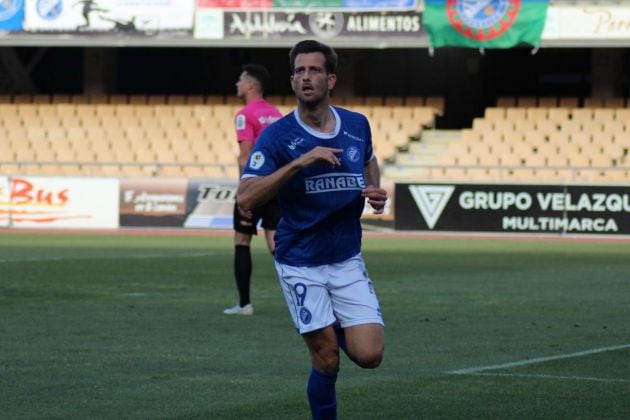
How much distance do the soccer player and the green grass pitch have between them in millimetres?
584

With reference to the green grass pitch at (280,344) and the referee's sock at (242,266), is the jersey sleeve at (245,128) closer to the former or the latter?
the referee's sock at (242,266)

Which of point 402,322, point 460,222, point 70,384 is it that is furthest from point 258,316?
point 460,222

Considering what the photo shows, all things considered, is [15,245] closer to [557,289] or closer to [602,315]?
[557,289]

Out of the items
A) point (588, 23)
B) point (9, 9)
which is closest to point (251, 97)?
point (588, 23)

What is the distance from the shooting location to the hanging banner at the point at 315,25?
3266cm

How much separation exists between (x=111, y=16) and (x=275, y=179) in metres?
27.9

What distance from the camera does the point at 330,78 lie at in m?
6.90

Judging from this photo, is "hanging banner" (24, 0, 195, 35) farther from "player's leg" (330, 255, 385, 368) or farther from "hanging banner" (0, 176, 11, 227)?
"player's leg" (330, 255, 385, 368)

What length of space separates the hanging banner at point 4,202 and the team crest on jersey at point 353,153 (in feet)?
78.8

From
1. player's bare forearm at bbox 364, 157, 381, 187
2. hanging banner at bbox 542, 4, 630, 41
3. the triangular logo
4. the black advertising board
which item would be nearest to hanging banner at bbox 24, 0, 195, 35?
the black advertising board

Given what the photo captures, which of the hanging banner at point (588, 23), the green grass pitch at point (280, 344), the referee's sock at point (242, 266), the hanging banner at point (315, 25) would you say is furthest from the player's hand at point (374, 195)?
the hanging banner at point (315, 25)

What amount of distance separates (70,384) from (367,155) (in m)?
2.63

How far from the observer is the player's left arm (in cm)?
687

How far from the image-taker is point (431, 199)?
94.9ft
